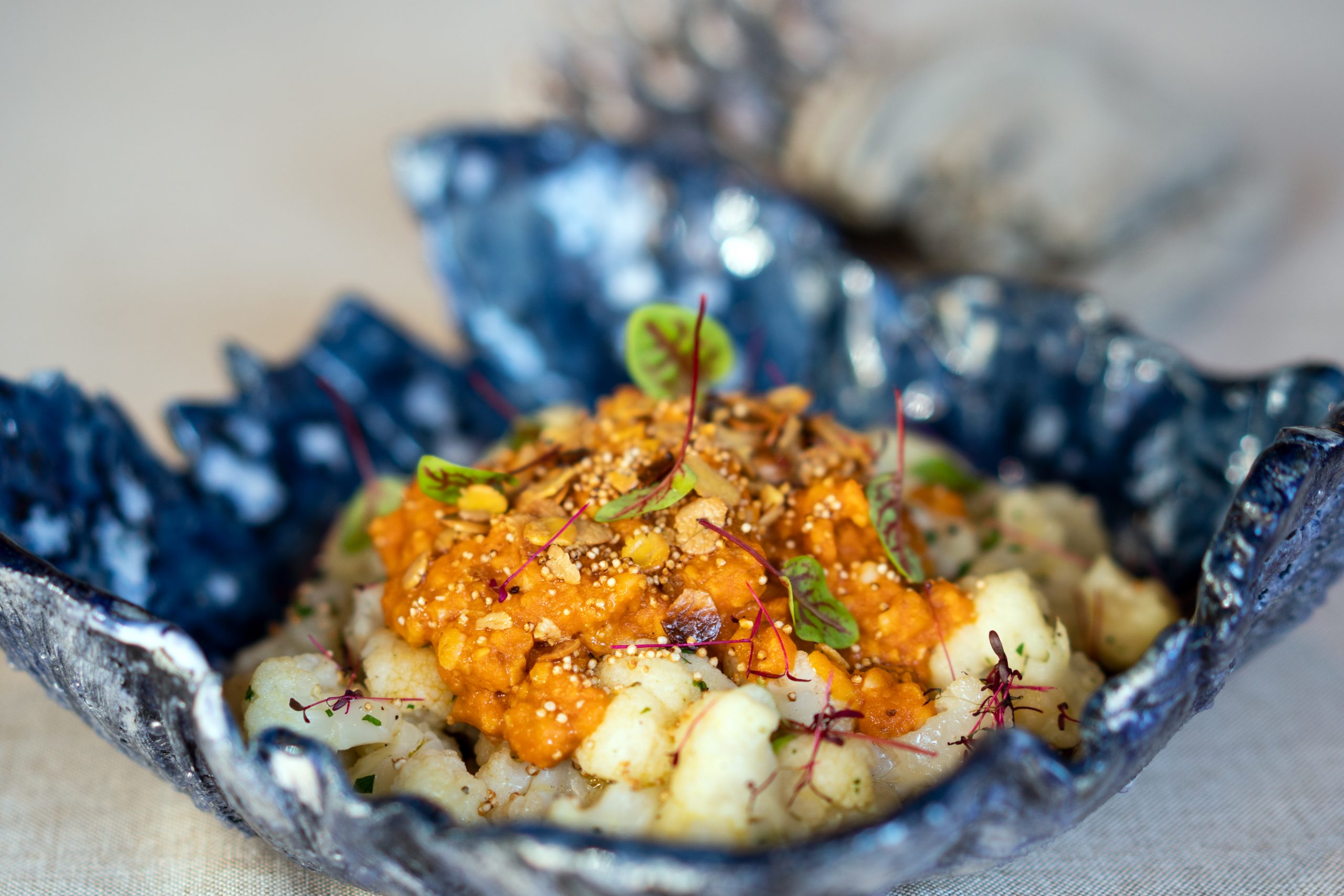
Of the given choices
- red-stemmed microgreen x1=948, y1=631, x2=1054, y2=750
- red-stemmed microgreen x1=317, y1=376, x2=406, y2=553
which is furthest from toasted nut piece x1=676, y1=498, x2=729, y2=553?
red-stemmed microgreen x1=317, y1=376, x2=406, y2=553

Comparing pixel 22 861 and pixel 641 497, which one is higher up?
pixel 641 497

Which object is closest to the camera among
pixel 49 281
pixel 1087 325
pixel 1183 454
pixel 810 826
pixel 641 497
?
pixel 810 826

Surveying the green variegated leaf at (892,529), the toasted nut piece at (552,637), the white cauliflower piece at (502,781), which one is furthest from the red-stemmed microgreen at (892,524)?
the white cauliflower piece at (502,781)

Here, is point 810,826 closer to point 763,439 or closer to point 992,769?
point 992,769

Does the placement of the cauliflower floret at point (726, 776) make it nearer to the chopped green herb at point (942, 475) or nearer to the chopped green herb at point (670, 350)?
the chopped green herb at point (670, 350)

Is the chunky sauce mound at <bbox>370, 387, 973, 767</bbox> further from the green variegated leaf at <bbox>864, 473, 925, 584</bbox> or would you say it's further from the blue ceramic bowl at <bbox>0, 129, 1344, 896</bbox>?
the blue ceramic bowl at <bbox>0, 129, 1344, 896</bbox>

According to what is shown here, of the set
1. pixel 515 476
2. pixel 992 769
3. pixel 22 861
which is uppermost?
pixel 515 476

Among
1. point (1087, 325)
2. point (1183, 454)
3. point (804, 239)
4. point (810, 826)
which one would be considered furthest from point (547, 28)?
point (810, 826)
